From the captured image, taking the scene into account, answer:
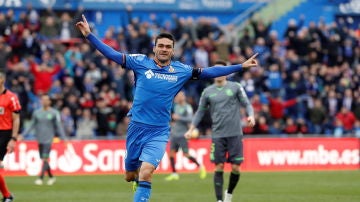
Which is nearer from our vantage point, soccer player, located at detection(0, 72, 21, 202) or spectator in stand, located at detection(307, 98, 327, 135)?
soccer player, located at detection(0, 72, 21, 202)

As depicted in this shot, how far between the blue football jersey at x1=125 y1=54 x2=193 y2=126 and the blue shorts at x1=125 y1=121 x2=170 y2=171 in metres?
0.09

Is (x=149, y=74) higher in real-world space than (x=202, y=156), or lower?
higher

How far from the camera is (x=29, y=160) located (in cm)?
2706

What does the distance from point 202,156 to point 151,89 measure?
16151 mm

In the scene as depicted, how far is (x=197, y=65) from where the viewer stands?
1266 inches

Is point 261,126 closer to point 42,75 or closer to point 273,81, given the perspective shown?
point 273,81

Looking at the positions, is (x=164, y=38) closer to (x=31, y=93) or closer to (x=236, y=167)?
(x=236, y=167)

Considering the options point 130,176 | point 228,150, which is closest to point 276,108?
point 228,150

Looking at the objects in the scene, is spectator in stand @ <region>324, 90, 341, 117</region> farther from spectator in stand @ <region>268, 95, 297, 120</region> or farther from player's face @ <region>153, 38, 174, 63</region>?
player's face @ <region>153, 38, 174, 63</region>

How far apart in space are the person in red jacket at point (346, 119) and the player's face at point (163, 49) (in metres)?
21.2

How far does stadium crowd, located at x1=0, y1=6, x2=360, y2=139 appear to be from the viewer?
2930cm

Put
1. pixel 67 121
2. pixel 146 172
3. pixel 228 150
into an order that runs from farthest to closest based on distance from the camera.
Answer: pixel 67 121, pixel 228 150, pixel 146 172

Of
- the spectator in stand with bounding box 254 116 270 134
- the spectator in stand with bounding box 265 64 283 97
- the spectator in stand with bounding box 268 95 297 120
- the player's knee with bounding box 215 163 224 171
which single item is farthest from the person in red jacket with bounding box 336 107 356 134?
the player's knee with bounding box 215 163 224 171

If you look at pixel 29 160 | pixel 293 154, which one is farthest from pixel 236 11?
pixel 29 160
